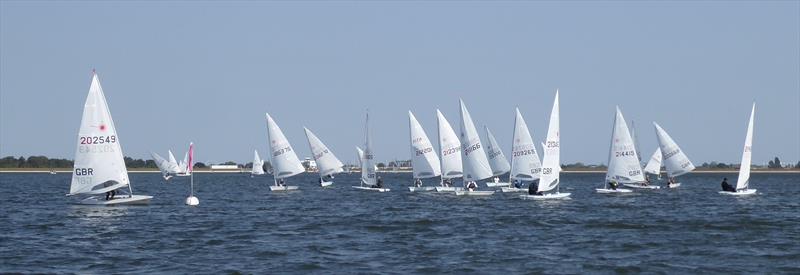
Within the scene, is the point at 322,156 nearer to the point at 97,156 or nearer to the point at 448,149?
the point at 448,149

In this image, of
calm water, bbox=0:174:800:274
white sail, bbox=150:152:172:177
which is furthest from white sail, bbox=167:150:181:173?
calm water, bbox=0:174:800:274

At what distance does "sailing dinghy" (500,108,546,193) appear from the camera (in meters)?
69.1

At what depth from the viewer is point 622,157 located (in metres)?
73.9

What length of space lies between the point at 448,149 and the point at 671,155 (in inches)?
1002

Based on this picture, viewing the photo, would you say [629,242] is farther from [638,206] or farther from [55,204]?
[55,204]

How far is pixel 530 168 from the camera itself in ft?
235

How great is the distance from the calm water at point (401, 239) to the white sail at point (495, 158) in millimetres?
24597

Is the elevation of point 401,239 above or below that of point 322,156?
below

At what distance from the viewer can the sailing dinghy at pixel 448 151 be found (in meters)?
70.6

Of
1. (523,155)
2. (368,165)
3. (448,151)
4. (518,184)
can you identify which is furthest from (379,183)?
(523,155)

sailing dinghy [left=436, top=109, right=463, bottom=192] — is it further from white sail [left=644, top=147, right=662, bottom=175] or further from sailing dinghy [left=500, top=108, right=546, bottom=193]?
white sail [left=644, top=147, right=662, bottom=175]

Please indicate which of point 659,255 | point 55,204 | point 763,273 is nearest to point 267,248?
point 659,255

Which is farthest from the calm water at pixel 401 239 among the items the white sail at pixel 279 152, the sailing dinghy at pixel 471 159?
the white sail at pixel 279 152

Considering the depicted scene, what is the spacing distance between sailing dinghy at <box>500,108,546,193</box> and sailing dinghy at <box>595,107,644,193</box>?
17.3 ft
